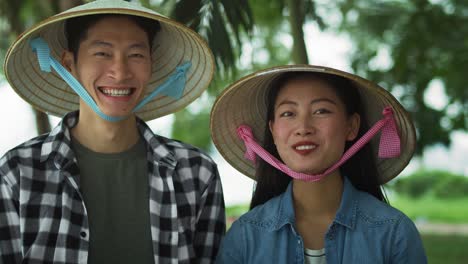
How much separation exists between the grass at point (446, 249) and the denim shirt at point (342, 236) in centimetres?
431

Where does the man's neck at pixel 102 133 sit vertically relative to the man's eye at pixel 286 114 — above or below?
below

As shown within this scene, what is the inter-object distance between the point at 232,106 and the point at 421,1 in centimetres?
275

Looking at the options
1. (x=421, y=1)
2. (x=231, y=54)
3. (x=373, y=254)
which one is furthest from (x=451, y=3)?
(x=373, y=254)

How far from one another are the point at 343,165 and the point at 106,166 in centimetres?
93

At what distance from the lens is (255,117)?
3.27m

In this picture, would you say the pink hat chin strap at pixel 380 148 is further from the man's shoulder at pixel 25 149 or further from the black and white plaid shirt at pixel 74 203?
the man's shoulder at pixel 25 149

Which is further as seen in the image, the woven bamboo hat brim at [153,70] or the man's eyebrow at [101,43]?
the woven bamboo hat brim at [153,70]

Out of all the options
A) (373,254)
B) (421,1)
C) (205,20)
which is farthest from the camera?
(421,1)

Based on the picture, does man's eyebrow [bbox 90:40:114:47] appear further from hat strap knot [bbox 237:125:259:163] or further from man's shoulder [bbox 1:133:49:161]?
hat strap knot [bbox 237:125:259:163]

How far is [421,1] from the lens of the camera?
214 inches

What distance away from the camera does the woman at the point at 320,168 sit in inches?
110

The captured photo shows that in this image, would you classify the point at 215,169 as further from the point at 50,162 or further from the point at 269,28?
the point at 269,28

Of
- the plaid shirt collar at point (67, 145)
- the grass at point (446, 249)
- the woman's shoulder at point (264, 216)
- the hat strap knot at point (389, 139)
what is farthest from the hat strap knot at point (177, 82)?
the grass at point (446, 249)

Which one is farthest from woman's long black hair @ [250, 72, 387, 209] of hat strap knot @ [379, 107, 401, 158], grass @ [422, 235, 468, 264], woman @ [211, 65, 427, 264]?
grass @ [422, 235, 468, 264]
